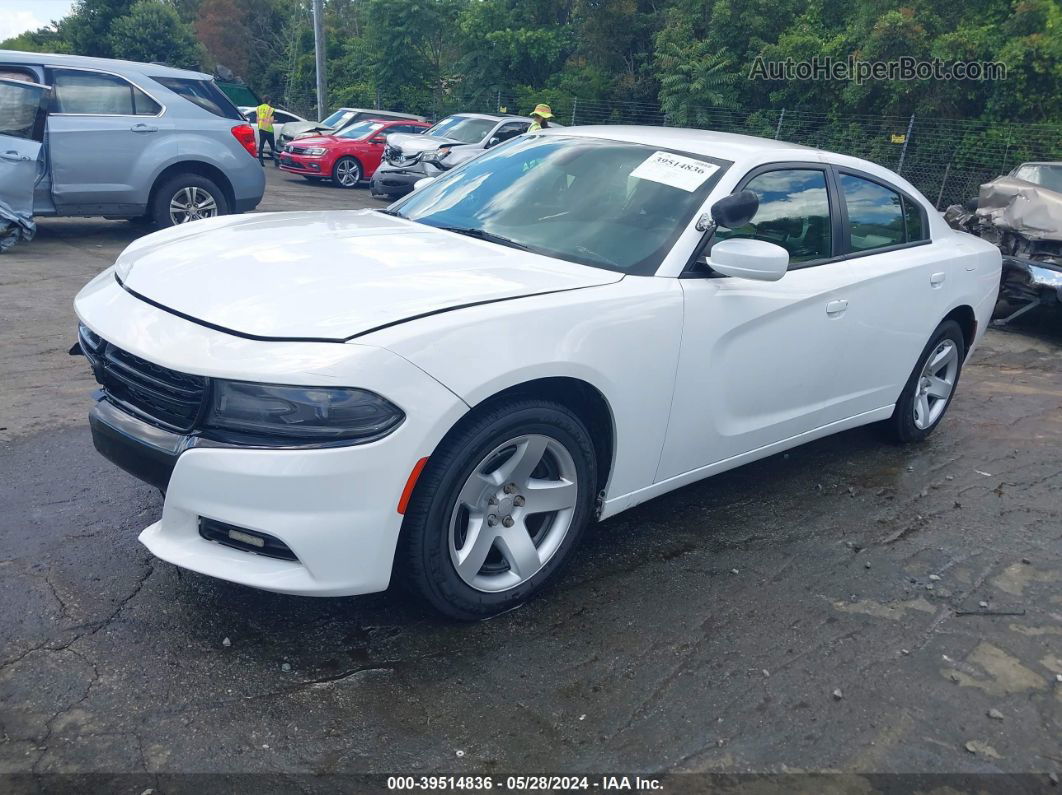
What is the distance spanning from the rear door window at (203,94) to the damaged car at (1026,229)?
774 cm

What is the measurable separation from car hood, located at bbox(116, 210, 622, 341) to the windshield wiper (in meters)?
0.07

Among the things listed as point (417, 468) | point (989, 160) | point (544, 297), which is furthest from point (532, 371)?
point (989, 160)

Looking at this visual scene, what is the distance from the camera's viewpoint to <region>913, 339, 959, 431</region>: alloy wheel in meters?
5.21

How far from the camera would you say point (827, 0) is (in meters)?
22.3

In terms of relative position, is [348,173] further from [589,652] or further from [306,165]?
[589,652]

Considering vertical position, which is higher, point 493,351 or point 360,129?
point 493,351

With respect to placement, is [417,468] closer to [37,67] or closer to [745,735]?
[745,735]

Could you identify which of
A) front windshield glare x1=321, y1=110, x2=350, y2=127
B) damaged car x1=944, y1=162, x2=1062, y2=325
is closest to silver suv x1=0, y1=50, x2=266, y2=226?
damaged car x1=944, y1=162, x2=1062, y2=325

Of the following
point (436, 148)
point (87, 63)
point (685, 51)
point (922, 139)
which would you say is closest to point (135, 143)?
point (87, 63)

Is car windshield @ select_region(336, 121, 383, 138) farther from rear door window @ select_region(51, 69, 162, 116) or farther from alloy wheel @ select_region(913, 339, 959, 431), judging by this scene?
alloy wheel @ select_region(913, 339, 959, 431)

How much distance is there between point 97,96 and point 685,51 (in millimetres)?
16938

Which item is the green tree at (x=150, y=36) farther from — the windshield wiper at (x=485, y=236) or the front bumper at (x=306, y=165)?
the windshield wiper at (x=485, y=236)

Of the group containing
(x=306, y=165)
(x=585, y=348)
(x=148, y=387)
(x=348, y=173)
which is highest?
(x=585, y=348)

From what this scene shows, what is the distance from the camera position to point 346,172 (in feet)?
61.1
